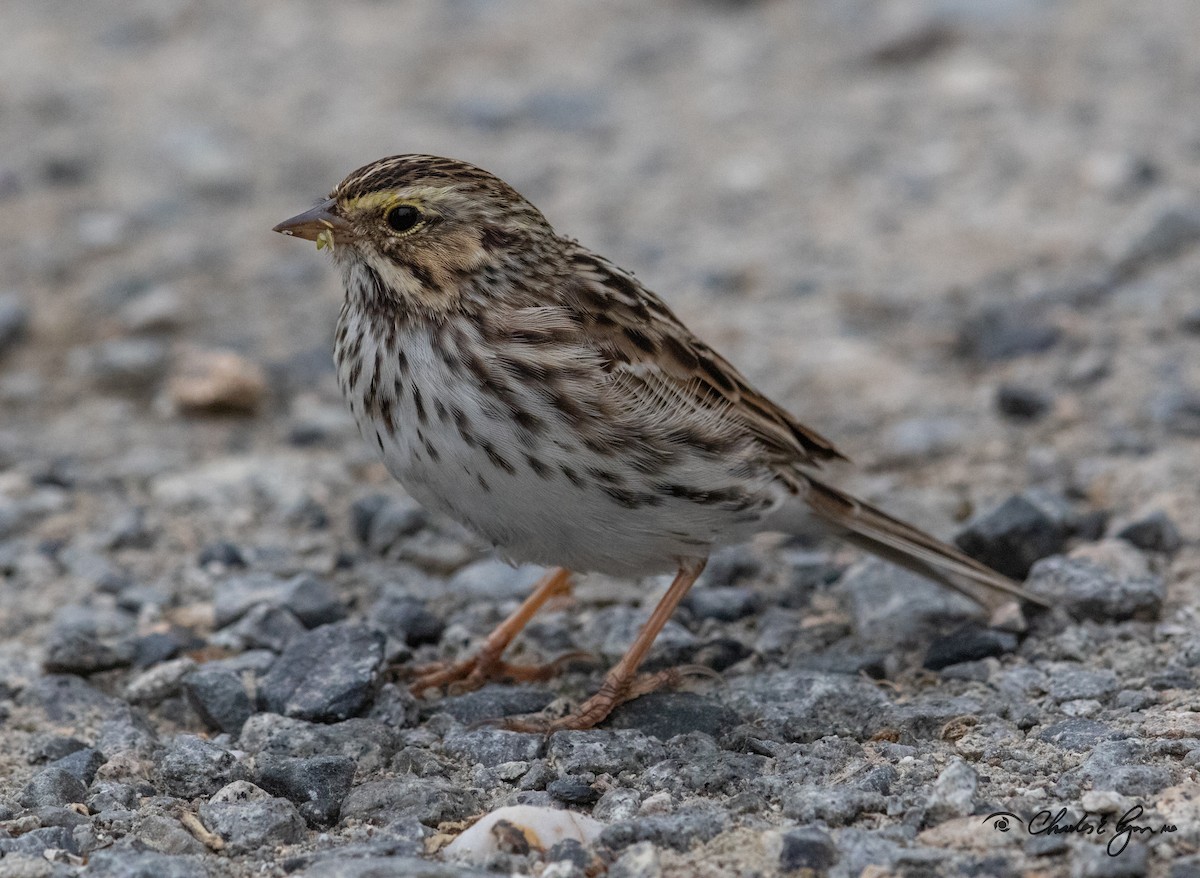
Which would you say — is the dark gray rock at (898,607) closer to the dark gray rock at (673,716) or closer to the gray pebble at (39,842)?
the dark gray rock at (673,716)

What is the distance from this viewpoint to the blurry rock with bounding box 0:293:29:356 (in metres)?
8.34

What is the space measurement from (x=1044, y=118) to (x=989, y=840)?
22.8 feet

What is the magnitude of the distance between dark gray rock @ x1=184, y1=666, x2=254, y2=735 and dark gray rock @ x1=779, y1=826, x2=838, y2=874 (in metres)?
1.91

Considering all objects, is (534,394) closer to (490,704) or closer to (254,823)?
(490,704)

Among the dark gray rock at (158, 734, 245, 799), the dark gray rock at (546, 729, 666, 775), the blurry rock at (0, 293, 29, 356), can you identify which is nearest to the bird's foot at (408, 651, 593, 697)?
the dark gray rock at (546, 729, 666, 775)

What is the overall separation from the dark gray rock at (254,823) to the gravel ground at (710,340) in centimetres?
1

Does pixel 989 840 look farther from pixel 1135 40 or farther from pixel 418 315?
pixel 1135 40

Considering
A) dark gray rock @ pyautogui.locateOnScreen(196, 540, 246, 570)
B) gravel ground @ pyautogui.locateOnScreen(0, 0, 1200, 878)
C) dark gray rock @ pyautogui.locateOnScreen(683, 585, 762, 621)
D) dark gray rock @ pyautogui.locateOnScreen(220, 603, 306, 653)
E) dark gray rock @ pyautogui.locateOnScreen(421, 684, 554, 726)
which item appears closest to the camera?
gravel ground @ pyautogui.locateOnScreen(0, 0, 1200, 878)

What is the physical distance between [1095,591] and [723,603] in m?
1.36

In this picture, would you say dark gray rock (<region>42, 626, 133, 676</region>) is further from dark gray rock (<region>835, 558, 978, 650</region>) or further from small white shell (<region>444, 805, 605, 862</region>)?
dark gray rock (<region>835, 558, 978, 650</region>)

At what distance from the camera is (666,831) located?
442cm

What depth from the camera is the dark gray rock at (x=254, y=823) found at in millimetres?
4520

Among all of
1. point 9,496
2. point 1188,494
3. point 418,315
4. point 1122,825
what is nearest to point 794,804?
point 1122,825

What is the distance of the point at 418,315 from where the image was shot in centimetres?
515
